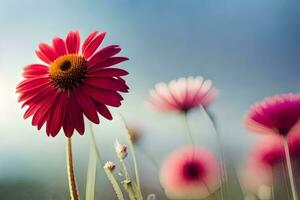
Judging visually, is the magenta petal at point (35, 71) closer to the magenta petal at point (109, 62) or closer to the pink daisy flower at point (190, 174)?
the magenta petal at point (109, 62)

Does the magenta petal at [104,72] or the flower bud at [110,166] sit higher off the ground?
the magenta petal at [104,72]

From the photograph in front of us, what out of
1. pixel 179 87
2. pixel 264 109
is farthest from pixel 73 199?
pixel 264 109

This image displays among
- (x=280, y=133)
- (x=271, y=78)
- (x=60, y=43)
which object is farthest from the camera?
(x=60, y=43)

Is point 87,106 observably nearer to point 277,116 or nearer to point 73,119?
point 73,119

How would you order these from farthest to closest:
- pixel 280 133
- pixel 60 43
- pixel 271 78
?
pixel 60 43
pixel 271 78
pixel 280 133

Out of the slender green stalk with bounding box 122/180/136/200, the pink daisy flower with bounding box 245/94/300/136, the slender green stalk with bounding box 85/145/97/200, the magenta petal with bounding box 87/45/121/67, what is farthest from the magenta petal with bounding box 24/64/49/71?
the pink daisy flower with bounding box 245/94/300/136

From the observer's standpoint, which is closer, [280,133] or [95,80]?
[280,133]

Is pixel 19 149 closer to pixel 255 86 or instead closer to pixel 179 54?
pixel 179 54

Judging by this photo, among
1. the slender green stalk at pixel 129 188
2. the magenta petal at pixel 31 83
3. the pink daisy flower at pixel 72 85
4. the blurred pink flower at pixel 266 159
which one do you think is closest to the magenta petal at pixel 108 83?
the pink daisy flower at pixel 72 85
